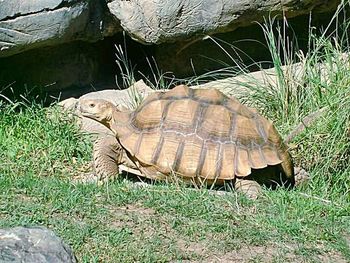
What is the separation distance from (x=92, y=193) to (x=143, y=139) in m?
0.91

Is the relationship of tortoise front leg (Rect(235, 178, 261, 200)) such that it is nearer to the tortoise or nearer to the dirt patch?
the tortoise

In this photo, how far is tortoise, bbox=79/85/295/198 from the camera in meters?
6.62

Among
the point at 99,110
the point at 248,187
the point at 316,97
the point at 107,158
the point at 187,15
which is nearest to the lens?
the point at 248,187

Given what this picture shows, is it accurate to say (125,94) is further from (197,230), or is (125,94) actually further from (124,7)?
(197,230)

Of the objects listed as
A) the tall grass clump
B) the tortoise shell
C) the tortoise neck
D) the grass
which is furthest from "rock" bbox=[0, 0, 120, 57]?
the tall grass clump

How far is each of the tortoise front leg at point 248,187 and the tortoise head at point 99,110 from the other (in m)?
1.28

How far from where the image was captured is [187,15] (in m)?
7.85

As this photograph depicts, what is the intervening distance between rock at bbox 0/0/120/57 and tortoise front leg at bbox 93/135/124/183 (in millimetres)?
1152

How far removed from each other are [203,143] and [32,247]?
6.94ft

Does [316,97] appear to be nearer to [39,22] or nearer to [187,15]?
[187,15]

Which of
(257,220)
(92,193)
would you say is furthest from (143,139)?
(257,220)

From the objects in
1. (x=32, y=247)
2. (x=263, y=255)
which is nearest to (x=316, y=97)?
(x=263, y=255)

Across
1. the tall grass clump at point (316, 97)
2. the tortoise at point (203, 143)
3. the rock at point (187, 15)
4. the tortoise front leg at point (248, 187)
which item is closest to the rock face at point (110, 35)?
the rock at point (187, 15)

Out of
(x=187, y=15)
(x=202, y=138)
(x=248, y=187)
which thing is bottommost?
(x=248, y=187)
